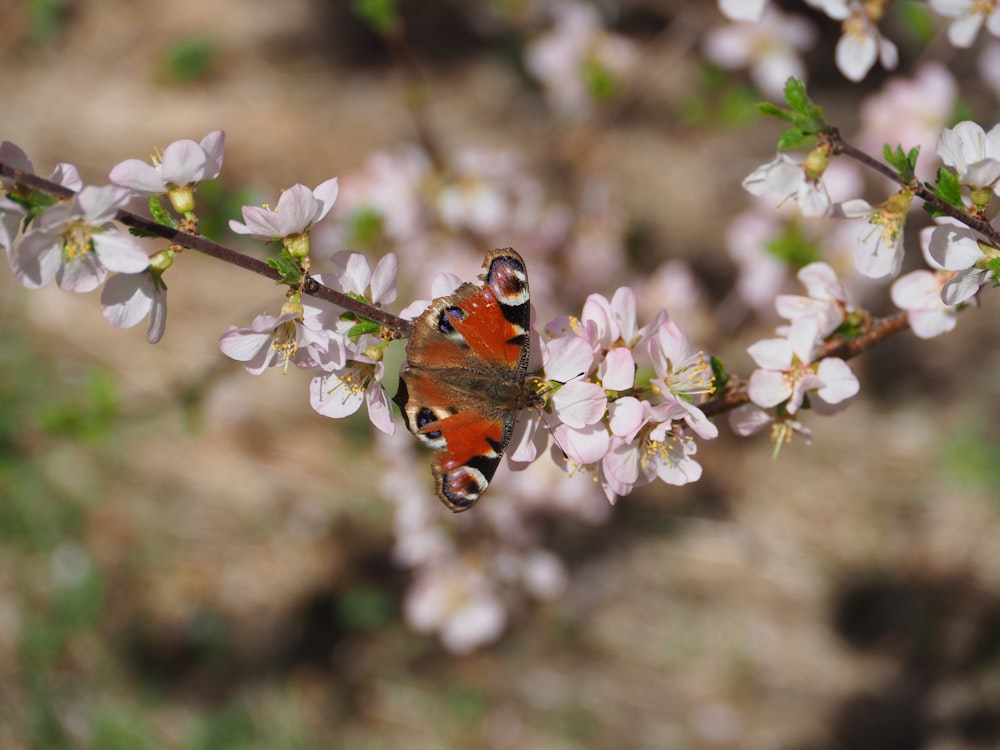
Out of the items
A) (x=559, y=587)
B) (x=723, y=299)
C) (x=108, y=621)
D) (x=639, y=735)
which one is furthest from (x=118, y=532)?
(x=723, y=299)

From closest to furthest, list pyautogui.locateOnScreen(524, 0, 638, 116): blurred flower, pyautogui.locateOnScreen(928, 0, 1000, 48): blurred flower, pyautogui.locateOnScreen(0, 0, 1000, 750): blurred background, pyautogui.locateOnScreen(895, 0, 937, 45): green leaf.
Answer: pyautogui.locateOnScreen(928, 0, 1000, 48): blurred flower < pyautogui.locateOnScreen(895, 0, 937, 45): green leaf < pyautogui.locateOnScreen(0, 0, 1000, 750): blurred background < pyautogui.locateOnScreen(524, 0, 638, 116): blurred flower

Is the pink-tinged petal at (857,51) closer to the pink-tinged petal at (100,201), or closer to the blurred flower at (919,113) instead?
the blurred flower at (919,113)

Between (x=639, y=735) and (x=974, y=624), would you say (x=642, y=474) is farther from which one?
(x=974, y=624)

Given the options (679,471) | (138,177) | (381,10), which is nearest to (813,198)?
(679,471)

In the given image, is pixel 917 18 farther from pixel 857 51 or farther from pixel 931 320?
pixel 931 320

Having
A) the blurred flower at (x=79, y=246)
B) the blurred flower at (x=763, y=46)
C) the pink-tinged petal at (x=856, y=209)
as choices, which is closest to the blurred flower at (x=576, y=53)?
the blurred flower at (x=763, y=46)

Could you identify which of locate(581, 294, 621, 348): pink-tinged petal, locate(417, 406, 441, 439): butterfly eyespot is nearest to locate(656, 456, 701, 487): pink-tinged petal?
locate(581, 294, 621, 348): pink-tinged petal

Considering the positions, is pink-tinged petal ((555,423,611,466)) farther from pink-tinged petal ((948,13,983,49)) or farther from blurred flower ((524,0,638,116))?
blurred flower ((524,0,638,116))
